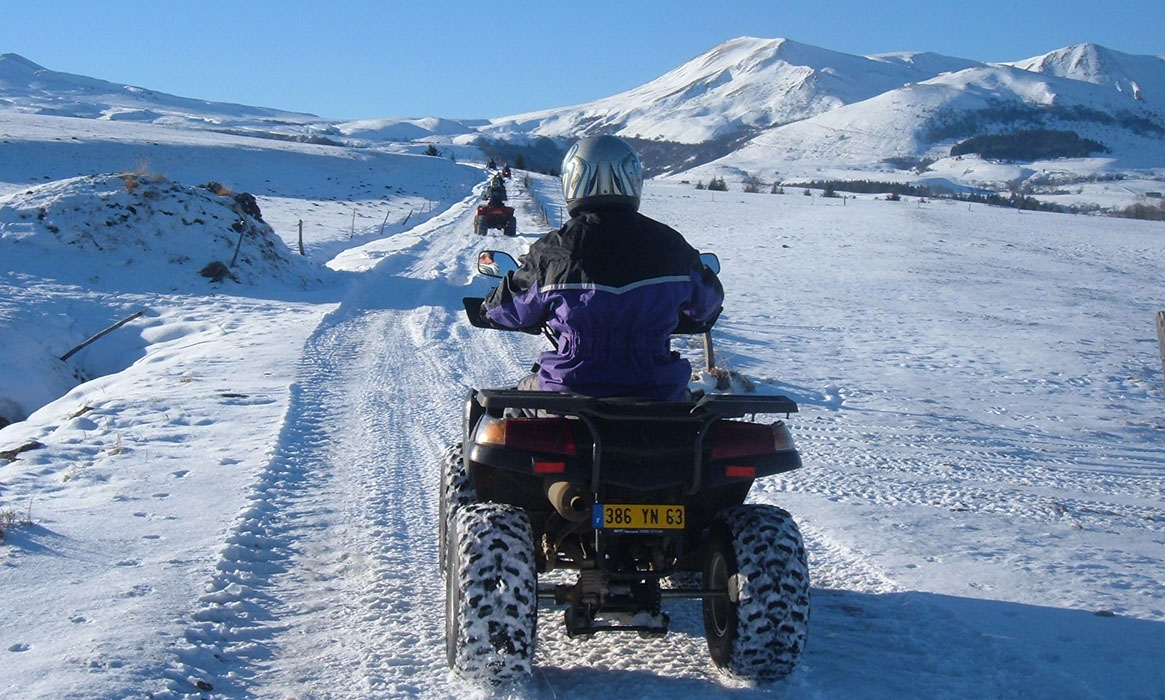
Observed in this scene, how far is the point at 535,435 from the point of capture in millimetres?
3404

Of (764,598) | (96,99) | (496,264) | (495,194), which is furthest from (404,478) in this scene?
(96,99)

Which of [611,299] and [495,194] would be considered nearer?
[611,299]

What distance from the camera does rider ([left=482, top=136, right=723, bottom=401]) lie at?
142 inches

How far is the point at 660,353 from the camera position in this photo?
377cm

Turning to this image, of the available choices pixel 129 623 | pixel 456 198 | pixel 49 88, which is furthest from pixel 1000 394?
pixel 49 88

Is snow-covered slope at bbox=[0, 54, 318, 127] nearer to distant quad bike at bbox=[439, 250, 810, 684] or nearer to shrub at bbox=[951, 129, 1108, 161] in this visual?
shrub at bbox=[951, 129, 1108, 161]

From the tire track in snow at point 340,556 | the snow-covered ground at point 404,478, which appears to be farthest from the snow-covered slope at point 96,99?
the tire track in snow at point 340,556

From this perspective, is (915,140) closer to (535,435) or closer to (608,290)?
(608,290)

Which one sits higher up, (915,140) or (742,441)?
(915,140)

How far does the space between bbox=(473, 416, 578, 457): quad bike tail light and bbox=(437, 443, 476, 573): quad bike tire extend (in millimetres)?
580

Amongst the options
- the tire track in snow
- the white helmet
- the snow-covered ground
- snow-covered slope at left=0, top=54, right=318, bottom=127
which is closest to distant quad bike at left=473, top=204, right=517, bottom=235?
the snow-covered ground

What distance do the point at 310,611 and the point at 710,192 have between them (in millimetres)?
49027

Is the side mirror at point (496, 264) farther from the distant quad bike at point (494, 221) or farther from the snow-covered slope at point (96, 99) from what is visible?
the snow-covered slope at point (96, 99)

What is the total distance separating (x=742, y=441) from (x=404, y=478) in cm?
328
